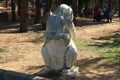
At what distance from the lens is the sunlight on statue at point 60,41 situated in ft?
26.8

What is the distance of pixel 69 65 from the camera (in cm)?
850

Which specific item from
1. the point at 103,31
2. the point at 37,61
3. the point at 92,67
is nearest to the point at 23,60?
the point at 37,61

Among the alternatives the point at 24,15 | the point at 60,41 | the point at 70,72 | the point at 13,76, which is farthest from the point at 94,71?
the point at 24,15

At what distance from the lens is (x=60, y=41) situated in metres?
8.22

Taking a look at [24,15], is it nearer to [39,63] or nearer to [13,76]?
[39,63]

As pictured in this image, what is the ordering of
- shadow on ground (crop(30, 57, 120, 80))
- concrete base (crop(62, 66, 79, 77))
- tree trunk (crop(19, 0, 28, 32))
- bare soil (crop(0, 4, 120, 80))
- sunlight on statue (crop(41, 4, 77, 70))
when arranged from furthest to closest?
tree trunk (crop(19, 0, 28, 32)) → bare soil (crop(0, 4, 120, 80)) → shadow on ground (crop(30, 57, 120, 80)) → concrete base (crop(62, 66, 79, 77)) → sunlight on statue (crop(41, 4, 77, 70))

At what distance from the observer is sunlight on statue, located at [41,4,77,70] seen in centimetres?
816

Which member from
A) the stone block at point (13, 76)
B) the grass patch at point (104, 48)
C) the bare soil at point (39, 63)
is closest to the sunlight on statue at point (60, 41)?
the bare soil at point (39, 63)

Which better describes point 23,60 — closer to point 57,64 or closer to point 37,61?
point 37,61

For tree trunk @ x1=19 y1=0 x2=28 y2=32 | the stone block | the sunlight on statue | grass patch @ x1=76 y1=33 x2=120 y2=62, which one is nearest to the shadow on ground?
the sunlight on statue

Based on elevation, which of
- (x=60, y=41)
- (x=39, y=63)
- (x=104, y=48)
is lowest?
(x=104, y=48)

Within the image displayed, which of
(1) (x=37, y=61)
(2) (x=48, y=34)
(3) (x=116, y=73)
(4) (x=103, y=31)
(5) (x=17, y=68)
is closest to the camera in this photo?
(2) (x=48, y=34)

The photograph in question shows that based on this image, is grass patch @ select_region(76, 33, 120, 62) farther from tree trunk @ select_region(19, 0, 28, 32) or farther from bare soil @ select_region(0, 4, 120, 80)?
tree trunk @ select_region(19, 0, 28, 32)

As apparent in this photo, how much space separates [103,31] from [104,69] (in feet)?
34.7
